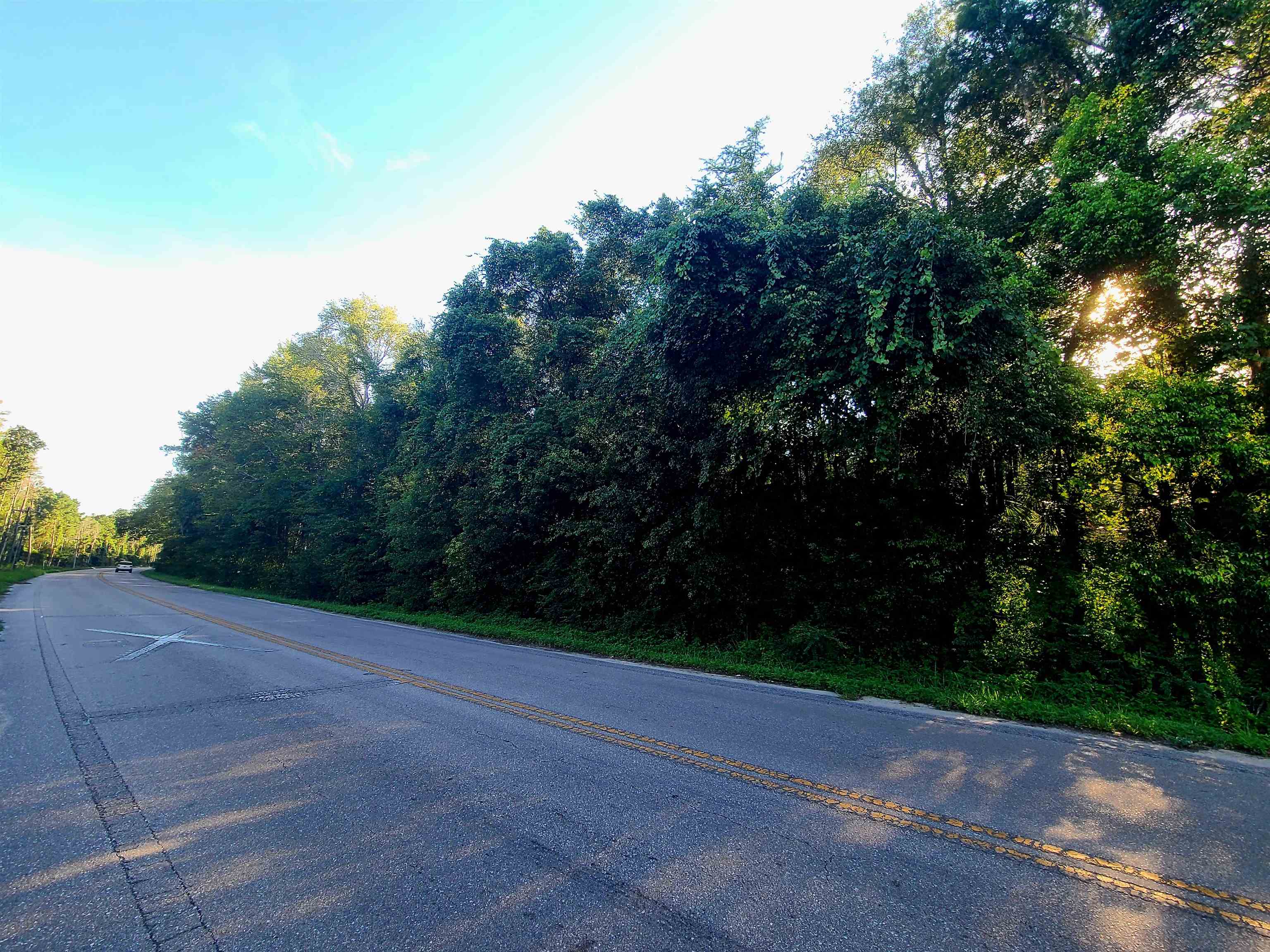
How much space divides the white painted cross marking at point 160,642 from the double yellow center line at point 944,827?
6844 millimetres

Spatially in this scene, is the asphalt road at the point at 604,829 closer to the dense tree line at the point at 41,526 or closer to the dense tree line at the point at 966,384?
the dense tree line at the point at 966,384

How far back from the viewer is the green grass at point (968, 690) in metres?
5.60

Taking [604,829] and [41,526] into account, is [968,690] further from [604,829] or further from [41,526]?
[41,526]

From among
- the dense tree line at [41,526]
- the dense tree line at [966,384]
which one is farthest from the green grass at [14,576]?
the dense tree line at [966,384]

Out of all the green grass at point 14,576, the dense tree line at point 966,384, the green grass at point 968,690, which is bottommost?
the green grass at point 14,576

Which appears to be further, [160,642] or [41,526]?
[41,526]

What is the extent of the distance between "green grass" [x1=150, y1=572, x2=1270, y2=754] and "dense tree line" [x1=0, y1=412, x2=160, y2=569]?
179 ft

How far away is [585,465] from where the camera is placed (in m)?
13.6

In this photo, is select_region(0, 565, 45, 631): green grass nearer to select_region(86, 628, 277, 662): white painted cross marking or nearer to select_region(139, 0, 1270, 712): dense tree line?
select_region(86, 628, 277, 662): white painted cross marking

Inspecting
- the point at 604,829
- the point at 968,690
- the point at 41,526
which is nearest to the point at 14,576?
the point at 41,526

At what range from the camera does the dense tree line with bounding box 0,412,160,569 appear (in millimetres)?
49500

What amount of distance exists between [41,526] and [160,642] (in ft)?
274

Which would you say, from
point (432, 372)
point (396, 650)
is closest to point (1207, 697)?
point (396, 650)

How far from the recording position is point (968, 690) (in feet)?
23.7
